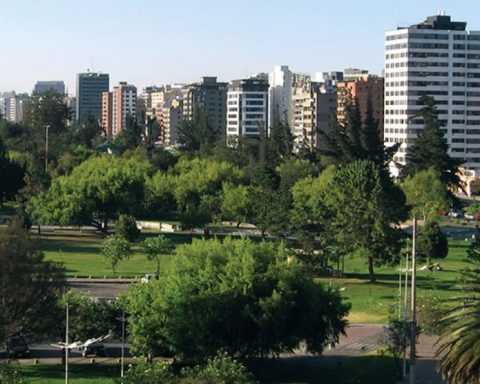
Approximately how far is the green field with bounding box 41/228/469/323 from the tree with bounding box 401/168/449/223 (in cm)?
649

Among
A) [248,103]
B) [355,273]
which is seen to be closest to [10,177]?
[355,273]

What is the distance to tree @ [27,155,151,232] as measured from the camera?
6225cm

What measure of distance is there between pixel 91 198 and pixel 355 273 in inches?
717

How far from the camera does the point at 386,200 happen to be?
48.6 metres

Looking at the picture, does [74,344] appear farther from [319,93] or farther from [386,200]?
[319,93]

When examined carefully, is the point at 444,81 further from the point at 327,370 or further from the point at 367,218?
the point at 327,370

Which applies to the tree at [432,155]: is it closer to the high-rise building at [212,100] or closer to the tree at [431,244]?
the tree at [431,244]

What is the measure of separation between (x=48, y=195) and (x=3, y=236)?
112 ft

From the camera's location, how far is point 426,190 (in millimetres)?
73188

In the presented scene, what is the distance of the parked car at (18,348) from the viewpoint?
3096 centimetres

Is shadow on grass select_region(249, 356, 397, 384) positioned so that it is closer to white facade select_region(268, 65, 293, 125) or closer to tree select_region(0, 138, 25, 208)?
tree select_region(0, 138, 25, 208)

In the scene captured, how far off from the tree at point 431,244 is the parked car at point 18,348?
23135mm

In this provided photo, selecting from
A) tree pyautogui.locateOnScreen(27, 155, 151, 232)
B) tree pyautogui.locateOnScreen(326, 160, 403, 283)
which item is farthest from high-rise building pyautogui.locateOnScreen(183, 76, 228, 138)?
tree pyautogui.locateOnScreen(326, 160, 403, 283)

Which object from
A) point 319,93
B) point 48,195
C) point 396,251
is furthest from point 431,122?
point 319,93
